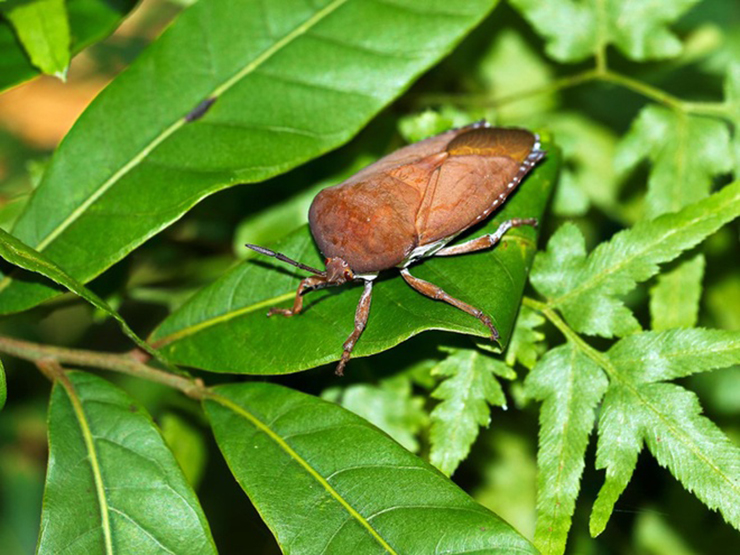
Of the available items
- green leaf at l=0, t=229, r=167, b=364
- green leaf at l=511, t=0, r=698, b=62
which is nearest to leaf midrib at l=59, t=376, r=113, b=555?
green leaf at l=0, t=229, r=167, b=364

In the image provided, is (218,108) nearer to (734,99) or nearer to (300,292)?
(300,292)

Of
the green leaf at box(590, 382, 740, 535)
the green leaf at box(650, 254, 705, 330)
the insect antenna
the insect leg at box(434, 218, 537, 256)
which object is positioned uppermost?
the insect antenna

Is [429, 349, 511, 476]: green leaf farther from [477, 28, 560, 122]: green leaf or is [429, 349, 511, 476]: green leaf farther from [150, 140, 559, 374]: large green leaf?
[477, 28, 560, 122]: green leaf

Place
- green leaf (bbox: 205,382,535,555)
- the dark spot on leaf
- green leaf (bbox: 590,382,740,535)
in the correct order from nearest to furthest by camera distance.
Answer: green leaf (bbox: 205,382,535,555)
green leaf (bbox: 590,382,740,535)
the dark spot on leaf

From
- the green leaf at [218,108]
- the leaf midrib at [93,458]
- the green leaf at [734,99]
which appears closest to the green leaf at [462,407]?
the green leaf at [218,108]

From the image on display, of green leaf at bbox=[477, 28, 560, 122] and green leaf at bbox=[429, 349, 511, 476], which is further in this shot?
green leaf at bbox=[477, 28, 560, 122]

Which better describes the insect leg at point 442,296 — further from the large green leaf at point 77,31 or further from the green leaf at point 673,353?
the large green leaf at point 77,31
